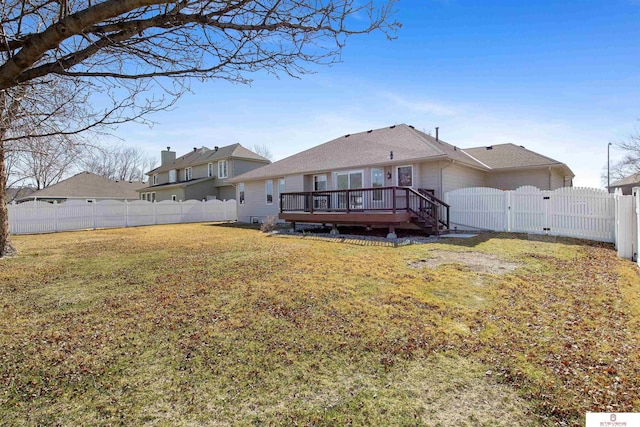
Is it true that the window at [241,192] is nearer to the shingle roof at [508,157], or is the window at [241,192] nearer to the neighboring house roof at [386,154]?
the neighboring house roof at [386,154]

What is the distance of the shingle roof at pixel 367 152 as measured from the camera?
14.3 m

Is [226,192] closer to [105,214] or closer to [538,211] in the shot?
[105,214]

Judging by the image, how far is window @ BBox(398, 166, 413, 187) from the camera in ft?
47.0

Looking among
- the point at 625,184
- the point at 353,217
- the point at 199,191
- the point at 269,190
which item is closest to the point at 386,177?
the point at 353,217

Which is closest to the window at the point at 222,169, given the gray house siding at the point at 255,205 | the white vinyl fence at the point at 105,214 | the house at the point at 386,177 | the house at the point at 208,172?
the house at the point at 208,172

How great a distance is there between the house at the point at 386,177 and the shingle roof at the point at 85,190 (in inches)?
884

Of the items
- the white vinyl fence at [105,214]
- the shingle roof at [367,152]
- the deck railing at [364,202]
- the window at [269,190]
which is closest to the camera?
the deck railing at [364,202]

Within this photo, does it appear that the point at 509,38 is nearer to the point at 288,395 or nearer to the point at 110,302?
the point at 288,395

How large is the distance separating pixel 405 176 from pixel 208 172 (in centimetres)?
2200

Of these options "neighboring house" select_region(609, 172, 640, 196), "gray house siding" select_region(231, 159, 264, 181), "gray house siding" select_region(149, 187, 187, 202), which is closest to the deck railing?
"gray house siding" select_region(231, 159, 264, 181)

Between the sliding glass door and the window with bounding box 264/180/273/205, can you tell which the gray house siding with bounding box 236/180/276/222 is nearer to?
the window with bounding box 264/180/273/205

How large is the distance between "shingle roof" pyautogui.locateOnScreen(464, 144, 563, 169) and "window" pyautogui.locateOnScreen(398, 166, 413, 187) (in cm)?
547

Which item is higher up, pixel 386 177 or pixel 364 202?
pixel 386 177

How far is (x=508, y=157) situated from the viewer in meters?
17.7
